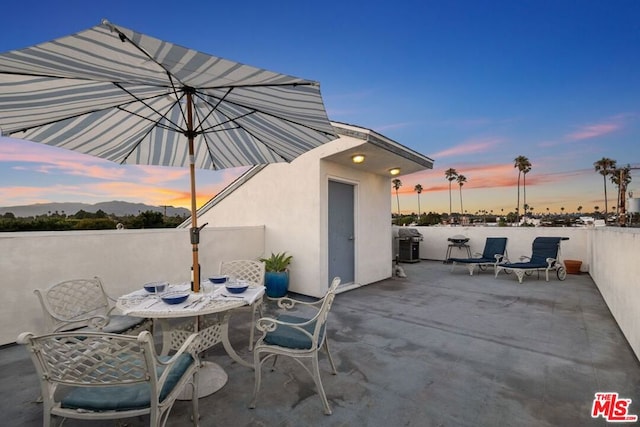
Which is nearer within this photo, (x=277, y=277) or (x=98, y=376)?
(x=98, y=376)

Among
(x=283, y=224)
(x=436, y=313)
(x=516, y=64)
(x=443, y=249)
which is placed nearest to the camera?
(x=436, y=313)

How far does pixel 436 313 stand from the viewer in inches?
182

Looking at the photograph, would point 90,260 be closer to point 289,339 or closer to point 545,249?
point 289,339

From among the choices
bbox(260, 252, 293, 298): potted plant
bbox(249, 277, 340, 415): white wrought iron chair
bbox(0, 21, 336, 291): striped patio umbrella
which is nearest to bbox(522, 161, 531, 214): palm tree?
bbox(260, 252, 293, 298): potted plant

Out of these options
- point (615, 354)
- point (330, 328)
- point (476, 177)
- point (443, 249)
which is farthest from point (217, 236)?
point (476, 177)

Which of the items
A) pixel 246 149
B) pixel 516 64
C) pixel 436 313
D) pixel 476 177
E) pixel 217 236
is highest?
pixel 516 64

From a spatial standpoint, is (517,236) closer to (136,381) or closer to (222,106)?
(222,106)

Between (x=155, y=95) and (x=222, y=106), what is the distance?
621 mm

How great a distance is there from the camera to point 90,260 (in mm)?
3971

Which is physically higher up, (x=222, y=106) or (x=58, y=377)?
(x=222, y=106)

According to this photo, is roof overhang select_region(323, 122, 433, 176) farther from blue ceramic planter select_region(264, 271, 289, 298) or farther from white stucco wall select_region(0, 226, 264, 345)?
white stucco wall select_region(0, 226, 264, 345)

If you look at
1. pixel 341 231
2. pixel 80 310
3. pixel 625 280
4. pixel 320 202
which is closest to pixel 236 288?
pixel 80 310

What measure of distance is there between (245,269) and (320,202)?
2.15 meters

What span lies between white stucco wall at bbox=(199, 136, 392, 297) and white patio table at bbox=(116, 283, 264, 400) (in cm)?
288
